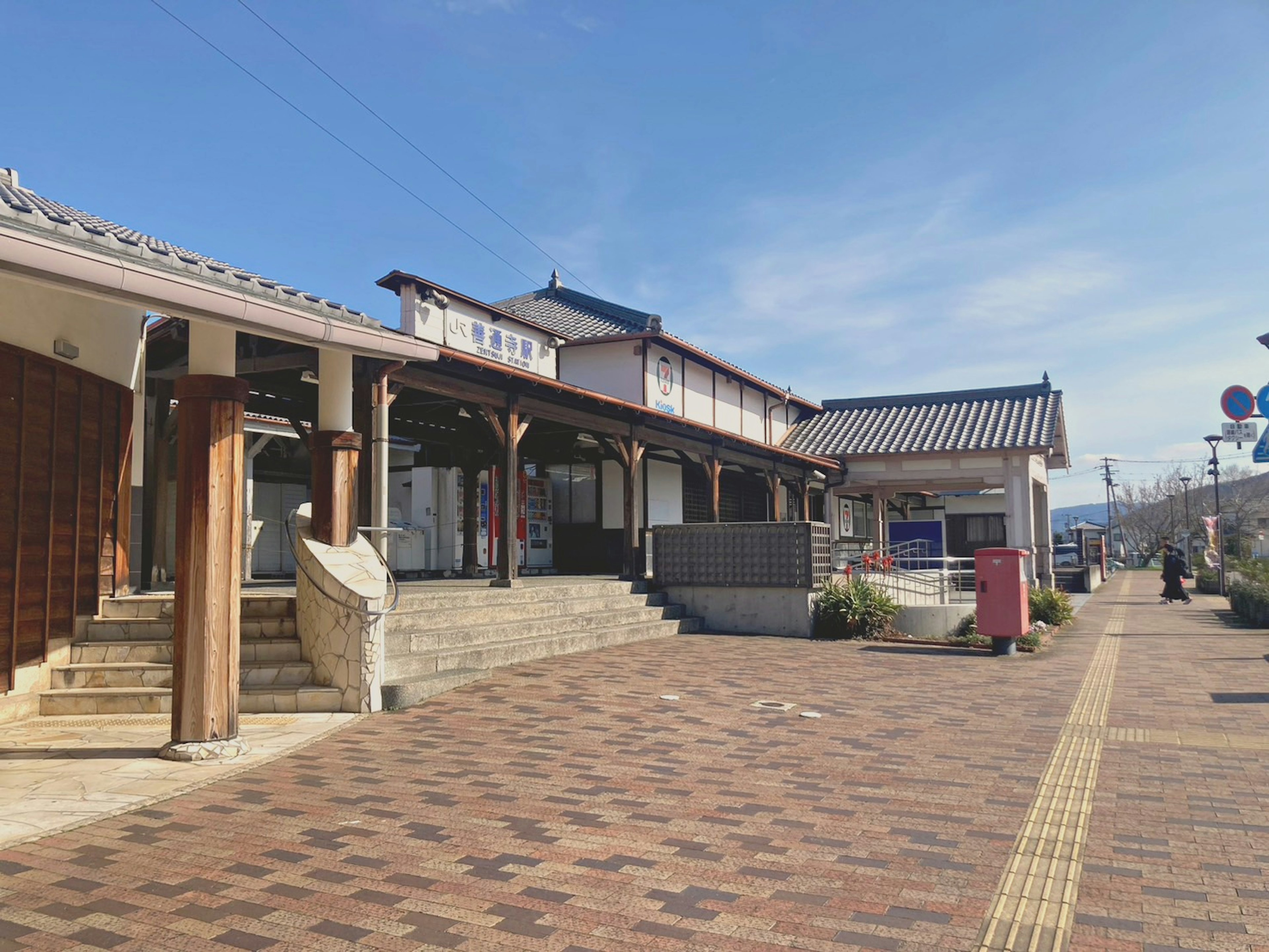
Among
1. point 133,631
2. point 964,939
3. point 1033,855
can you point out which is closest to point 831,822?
point 1033,855

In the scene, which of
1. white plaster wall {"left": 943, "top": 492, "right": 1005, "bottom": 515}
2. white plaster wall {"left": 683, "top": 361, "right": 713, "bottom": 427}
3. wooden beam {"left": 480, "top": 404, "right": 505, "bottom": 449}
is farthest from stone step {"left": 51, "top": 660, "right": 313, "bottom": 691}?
white plaster wall {"left": 943, "top": 492, "right": 1005, "bottom": 515}

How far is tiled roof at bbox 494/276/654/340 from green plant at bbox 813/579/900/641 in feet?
24.8

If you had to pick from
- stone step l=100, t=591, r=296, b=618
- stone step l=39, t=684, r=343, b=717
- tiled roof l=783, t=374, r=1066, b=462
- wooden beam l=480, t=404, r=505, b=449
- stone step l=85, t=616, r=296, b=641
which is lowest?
stone step l=39, t=684, r=343, b=717

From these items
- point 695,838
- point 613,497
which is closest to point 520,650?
point 695,838

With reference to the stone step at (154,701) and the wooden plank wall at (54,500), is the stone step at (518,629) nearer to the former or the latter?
the stone step at (154,701)

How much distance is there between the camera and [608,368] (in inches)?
742

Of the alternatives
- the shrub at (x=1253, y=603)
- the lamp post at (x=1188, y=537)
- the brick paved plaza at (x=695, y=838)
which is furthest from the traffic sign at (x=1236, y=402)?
the lamp post at (x=1188, y=537)

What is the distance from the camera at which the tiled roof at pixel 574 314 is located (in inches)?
816

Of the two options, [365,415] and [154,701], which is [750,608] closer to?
[365,415]

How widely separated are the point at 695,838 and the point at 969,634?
10598mm

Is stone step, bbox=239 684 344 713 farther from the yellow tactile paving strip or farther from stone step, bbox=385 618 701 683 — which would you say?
the yellow tactile paving strip

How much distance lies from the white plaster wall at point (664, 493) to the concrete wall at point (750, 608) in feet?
12.2

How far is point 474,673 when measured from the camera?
8.82 m

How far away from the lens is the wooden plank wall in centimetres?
698
